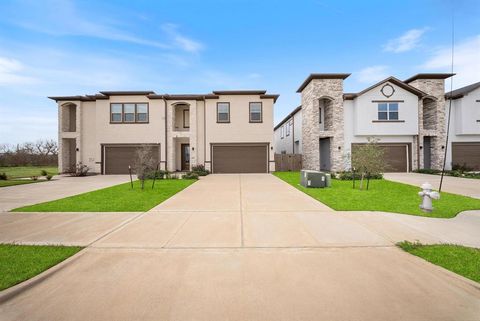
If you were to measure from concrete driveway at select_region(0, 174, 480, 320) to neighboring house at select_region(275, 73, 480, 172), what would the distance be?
625 inches

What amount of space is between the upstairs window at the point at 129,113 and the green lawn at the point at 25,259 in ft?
59.4

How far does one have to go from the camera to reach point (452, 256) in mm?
3770

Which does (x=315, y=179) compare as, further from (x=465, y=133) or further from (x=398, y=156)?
(x=465, y=133)

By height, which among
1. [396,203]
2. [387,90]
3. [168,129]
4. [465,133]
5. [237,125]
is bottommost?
[396,203]

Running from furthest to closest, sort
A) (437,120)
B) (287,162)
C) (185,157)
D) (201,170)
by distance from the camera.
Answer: (287,162), (185,157), (437,120), (201,170)


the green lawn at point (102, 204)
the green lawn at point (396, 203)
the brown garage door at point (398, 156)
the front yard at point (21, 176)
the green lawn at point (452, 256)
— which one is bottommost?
the green lawn at point (452, 256)

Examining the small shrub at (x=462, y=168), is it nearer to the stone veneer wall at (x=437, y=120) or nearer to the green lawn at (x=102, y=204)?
the stone veneer wall at (x=437, y=120)

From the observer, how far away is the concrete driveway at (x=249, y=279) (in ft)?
8.30

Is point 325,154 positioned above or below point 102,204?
above

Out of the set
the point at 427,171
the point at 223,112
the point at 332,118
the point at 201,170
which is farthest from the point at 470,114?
the point at 201,170

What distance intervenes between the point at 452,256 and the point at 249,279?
3.66 m

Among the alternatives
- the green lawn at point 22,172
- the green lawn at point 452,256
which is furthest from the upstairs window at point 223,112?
the green lawn at point 22,172

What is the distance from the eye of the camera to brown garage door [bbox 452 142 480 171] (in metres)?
20.6

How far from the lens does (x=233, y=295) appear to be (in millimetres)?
2818
